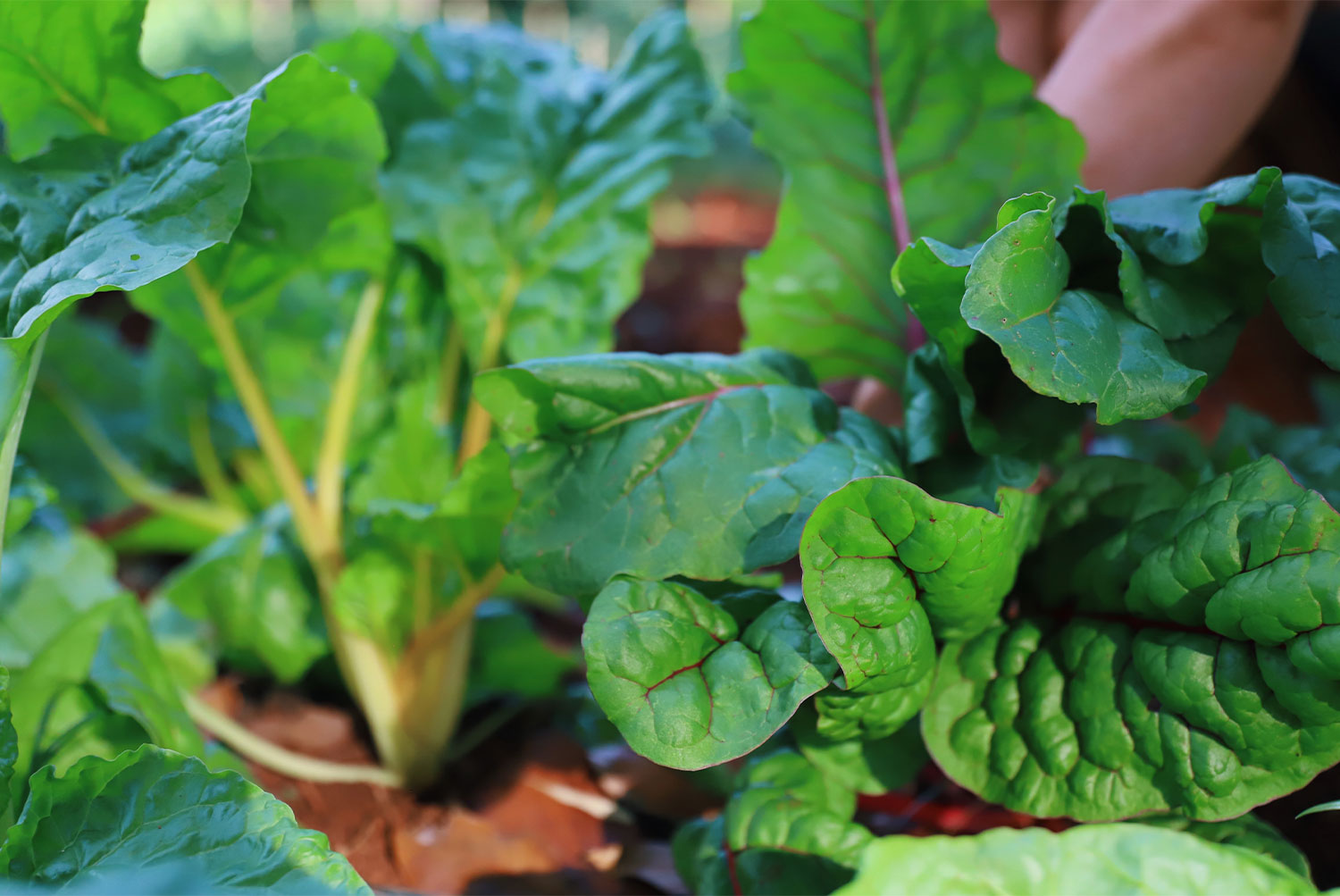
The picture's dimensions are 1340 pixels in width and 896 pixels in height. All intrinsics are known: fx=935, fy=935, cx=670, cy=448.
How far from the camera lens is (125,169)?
687 mm

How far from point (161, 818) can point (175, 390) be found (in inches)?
42.1

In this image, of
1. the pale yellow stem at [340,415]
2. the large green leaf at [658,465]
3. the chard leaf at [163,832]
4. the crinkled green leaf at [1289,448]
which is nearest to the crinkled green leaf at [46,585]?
the pale yellow stem at [340,415]

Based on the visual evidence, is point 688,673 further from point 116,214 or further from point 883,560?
point 116,214

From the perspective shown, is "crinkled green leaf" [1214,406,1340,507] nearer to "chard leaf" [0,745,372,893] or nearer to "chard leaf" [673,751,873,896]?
"chard leaf" [673,751,873,896]

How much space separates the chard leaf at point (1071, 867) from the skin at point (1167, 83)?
522 mm

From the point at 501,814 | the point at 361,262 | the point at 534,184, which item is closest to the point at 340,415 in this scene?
the point at 361,262

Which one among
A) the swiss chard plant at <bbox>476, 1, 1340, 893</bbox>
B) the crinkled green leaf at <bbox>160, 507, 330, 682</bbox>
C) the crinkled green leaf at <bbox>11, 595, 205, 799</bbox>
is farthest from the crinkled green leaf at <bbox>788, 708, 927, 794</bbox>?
the crinkled green leaf at <bbox>160, 507, 330, 682</bbox>

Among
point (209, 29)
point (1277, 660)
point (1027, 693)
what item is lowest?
point (209, 29)

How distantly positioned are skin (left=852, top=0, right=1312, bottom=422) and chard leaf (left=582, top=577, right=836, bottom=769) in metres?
0.42

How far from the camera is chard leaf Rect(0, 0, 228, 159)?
0.69 m

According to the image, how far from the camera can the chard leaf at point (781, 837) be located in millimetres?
647

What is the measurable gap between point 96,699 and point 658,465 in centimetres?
50

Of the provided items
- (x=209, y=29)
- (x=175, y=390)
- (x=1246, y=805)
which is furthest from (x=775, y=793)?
(x=209, y=29)

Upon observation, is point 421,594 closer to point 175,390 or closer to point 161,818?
point 161,818
